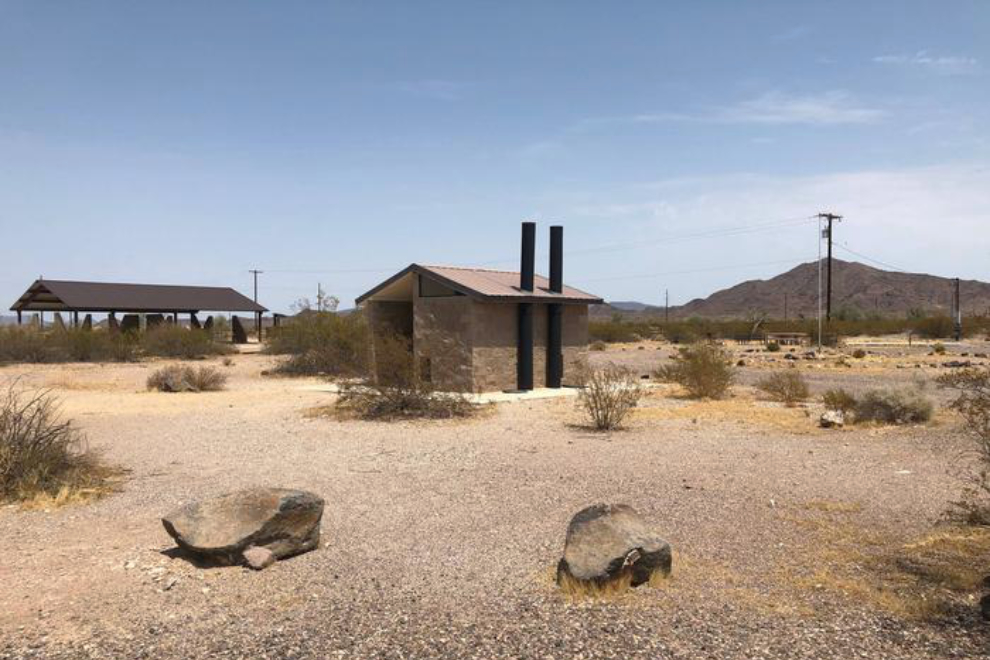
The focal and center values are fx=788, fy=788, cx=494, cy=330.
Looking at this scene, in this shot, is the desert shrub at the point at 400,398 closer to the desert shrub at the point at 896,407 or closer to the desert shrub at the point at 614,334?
the desert shrub at the point at 896,407

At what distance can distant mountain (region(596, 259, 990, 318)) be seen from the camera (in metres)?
116

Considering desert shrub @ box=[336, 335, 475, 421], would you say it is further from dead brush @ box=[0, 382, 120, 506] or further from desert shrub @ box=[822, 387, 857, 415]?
desert shrub @ box=[822, 387, 857, 415]

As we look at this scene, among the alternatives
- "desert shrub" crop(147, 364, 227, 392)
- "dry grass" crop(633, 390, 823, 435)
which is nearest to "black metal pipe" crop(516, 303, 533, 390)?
"dry grass" crop(633, 390, 823, 435)

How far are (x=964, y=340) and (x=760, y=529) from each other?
5076 cm

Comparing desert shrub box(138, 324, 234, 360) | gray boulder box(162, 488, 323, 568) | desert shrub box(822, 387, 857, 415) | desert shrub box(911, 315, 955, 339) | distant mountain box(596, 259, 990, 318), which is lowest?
gray boulder box(162, 488, 323, 568)

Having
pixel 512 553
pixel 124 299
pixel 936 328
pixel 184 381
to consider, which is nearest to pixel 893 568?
pixel 512 553

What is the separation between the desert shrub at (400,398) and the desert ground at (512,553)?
2168 mm

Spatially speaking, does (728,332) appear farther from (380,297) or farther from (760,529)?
(760,529)

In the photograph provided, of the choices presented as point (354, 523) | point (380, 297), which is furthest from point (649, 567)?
point (380, 297)

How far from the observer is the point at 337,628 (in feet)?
16.5

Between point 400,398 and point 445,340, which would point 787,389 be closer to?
point 445,340

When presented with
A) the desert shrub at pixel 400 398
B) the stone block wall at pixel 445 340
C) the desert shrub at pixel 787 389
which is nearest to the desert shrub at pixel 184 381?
the stone block wall at pixel 445 340

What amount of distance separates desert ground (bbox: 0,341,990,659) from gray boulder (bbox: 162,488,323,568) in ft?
0.50

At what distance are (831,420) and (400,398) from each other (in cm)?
780
